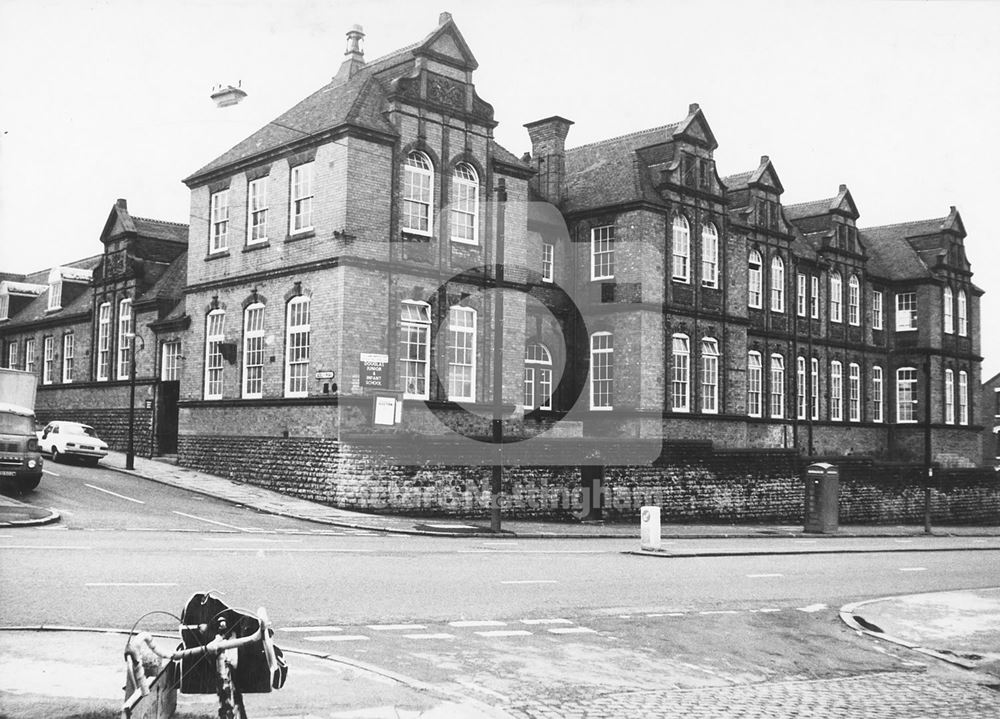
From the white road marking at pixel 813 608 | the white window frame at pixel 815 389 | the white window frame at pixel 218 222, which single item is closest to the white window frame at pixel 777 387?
the white window frame at pixel 815 389

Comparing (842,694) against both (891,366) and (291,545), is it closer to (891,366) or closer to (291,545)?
(291,545)

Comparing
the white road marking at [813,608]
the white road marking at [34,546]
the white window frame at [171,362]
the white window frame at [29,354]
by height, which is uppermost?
the white window frame at [29,354]

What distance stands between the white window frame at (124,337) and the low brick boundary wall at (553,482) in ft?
28.9

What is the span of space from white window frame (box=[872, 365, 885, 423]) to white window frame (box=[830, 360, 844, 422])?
276 cm

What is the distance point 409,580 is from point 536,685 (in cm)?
590

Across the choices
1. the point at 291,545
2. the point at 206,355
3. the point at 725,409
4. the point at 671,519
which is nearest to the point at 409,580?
the point at 291,545

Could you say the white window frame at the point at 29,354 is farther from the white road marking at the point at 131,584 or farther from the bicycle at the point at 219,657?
the bicycle at the point at 219,657

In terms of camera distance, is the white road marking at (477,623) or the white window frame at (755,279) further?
the white window frame at (755,279)

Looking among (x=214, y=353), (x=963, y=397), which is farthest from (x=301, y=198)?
(x=963, y=397)

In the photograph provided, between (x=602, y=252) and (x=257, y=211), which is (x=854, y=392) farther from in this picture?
(x=257, y=211)

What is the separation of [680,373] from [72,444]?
20724 millimetres

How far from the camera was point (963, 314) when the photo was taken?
5375 centimetres

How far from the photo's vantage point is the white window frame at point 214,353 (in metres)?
33.7

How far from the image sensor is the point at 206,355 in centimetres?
3431
